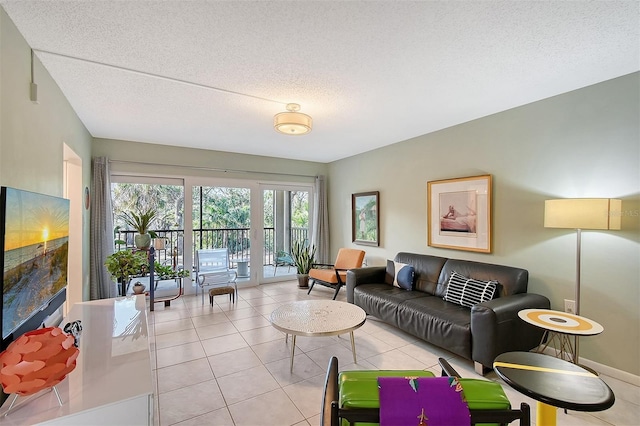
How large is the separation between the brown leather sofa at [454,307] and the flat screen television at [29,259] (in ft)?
9.89

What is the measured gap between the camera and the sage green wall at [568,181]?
239 cm

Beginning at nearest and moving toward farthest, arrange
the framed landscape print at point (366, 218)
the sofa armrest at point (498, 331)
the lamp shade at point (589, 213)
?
the lamp shade at point (589, 213) → the sofa armrest at point (498, 331) → the framed landscape print at point (366, 218)

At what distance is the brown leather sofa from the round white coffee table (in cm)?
63

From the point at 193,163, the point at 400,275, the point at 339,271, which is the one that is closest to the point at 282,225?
the point at 339,271

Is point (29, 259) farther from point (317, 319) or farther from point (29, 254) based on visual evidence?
point (317, 319)

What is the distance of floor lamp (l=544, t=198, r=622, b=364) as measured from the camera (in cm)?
226

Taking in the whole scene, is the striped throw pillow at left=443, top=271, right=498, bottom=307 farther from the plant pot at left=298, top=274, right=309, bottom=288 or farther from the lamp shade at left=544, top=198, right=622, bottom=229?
the plant pot at left=298, top=274, right=309, bottom=288

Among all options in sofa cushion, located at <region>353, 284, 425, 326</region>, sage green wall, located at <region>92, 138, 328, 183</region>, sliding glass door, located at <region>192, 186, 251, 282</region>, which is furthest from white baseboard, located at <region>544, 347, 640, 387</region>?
sage green wall, located at <region>92, 138, 328, 183</region>

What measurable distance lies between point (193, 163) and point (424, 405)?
498 centimetres

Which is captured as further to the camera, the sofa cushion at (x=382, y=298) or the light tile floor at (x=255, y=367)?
the sofa cushion at (x=382, y=298)

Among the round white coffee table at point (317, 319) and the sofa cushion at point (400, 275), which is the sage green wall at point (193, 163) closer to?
the sofa cushion at point (400, 275)

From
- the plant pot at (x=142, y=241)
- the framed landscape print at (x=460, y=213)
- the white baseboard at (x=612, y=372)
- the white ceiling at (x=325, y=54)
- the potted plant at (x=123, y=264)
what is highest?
the white ceiling at (x=325, y=54)

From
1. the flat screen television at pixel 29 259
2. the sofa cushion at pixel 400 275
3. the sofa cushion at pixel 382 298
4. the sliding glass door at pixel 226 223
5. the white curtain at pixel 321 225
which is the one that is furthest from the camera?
the white curtain at pixel 321 225

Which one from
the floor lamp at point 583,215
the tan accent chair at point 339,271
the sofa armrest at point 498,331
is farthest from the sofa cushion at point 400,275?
the floor lamp at point 583,215
